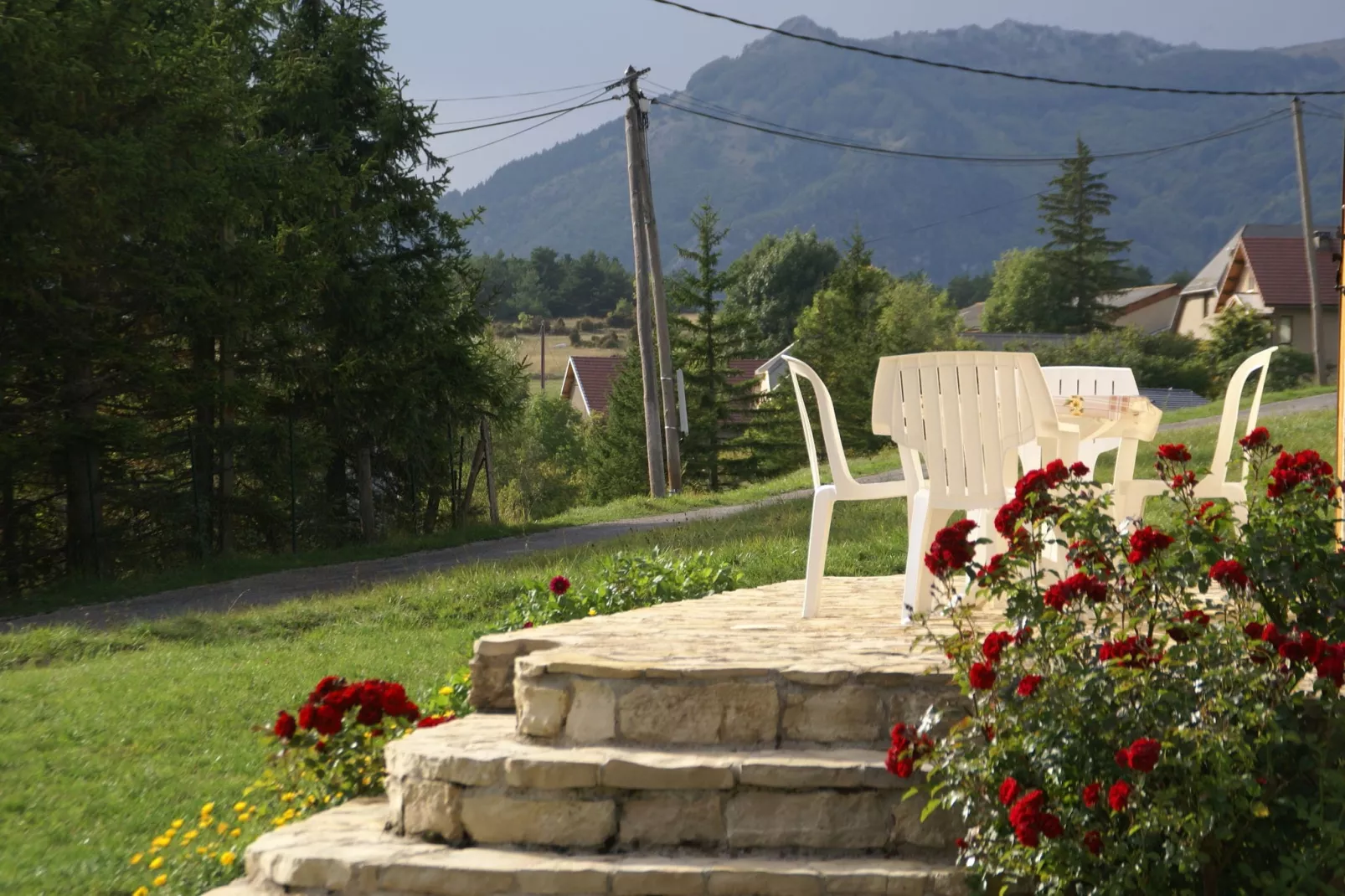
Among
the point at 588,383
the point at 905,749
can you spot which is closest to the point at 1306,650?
the point at 905,749

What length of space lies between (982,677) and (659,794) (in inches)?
43.0

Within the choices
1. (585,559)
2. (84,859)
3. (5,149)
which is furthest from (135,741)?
(5,149)

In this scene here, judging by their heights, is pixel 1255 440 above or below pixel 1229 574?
above

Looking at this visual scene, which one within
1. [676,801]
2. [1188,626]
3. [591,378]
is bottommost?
[676,801]

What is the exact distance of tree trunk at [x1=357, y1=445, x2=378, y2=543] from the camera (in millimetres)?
18969

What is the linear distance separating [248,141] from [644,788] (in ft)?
48.5

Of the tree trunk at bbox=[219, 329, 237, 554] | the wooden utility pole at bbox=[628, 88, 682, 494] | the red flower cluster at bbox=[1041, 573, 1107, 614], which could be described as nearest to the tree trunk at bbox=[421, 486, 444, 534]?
the wooden utility pole at bbox=[628, 88, 682, 494]

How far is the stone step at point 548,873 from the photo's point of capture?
12.0ft

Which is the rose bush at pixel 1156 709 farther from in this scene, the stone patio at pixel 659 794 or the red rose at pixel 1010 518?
the stone patio at pixel 659 794

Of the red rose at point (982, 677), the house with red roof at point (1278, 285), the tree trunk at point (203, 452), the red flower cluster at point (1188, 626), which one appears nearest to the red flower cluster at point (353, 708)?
the red rose at point (982, 677)

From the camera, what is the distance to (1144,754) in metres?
3.03

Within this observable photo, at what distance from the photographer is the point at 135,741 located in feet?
21.1

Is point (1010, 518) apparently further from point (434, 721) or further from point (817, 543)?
point (434, 721)

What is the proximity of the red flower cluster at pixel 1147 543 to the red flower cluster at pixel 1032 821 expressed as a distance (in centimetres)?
80
